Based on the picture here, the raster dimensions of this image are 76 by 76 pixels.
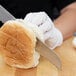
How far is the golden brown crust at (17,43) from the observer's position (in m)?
0.47

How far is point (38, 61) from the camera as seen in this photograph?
0.57 meters

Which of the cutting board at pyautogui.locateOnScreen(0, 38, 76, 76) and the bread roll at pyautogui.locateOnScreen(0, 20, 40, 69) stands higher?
the bread roll at pyautogui.locateOnScreen(0, 20, 40, 69)

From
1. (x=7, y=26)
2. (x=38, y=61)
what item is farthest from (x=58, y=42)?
(x=7, y=26)

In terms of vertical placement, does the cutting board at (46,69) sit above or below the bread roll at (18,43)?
below

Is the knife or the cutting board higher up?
the knife

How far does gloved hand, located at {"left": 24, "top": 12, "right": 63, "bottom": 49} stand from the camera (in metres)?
0.57

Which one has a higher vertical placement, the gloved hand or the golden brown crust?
the golden brown crust

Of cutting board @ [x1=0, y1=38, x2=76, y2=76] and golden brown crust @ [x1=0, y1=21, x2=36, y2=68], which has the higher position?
golden brown crust @ [x1=0, y1=21, x2=36, y2=68]

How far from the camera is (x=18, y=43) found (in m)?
0.49

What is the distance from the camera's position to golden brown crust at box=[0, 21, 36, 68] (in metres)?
0.47

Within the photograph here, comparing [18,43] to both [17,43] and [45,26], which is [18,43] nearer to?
[17,43]

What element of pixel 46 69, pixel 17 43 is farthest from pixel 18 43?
pixel 46 69

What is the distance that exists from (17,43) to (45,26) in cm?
12

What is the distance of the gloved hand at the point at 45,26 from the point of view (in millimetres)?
567
